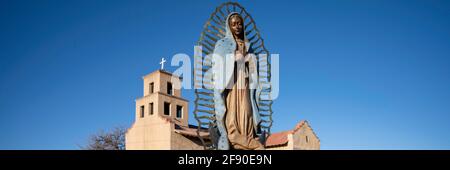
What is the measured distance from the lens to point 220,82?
7.88 m

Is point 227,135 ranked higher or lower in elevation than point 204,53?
lower

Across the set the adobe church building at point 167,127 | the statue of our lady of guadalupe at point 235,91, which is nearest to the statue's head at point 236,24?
the statue of our lady of guadalupe at point 235,91

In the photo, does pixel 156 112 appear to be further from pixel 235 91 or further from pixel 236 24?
pixel 235 91

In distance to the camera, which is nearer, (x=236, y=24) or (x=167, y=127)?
(x=236, y=24)

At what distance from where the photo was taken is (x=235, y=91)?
8.03m

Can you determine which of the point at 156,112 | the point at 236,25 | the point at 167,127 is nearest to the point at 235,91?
the point at 236,25

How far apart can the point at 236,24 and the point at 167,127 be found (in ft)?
63.7

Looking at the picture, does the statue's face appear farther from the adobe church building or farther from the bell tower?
the bell tower

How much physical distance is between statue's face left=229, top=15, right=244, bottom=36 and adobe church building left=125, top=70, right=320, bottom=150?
61.6 ft

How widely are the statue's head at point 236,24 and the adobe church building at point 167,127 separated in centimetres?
1877

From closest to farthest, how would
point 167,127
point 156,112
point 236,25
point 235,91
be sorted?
point 235,91 → point 236,25 → point 167,127 → point 156,112
